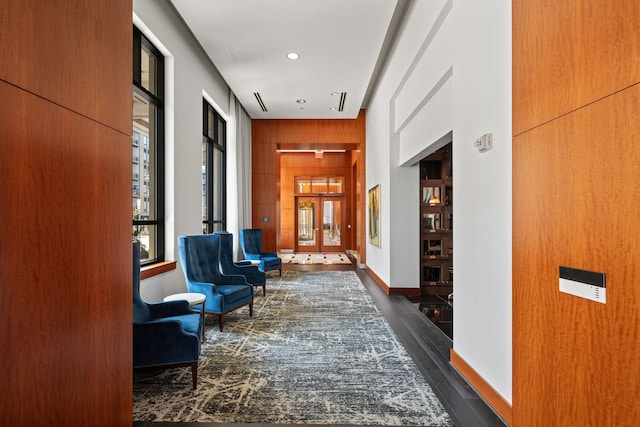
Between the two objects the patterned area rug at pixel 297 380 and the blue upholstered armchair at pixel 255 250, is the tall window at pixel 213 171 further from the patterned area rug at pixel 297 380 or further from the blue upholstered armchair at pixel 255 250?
the patterned area rug at pixel 297 380

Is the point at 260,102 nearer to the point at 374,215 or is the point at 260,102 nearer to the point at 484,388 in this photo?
the point at 374,215

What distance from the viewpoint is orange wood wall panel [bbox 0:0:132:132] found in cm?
135

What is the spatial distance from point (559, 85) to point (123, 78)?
2289mm

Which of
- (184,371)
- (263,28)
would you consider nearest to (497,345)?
(184,371)

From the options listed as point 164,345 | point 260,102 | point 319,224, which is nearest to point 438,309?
point 164,345

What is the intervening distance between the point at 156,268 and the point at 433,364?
341 centimetres

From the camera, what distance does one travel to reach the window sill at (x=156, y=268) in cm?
410

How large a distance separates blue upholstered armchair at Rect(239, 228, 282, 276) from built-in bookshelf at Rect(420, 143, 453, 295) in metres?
3.37

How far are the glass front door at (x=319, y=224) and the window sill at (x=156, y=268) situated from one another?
10.9 meters

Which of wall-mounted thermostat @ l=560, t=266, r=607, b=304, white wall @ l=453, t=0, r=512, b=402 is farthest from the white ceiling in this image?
wall-mounted thermostat @ l=560, t=266, r=607, b=304

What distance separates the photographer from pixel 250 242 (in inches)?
340

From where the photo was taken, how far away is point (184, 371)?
327cm

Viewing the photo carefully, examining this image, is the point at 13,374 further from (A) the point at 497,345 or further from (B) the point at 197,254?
(B) the point at 197,254

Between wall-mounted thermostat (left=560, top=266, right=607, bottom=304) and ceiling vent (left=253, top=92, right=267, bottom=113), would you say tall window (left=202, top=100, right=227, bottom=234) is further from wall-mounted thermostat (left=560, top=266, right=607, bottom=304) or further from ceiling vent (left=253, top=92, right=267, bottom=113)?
wall-mounted thermostat (left=560, top=266, right=607, bottom=304)
